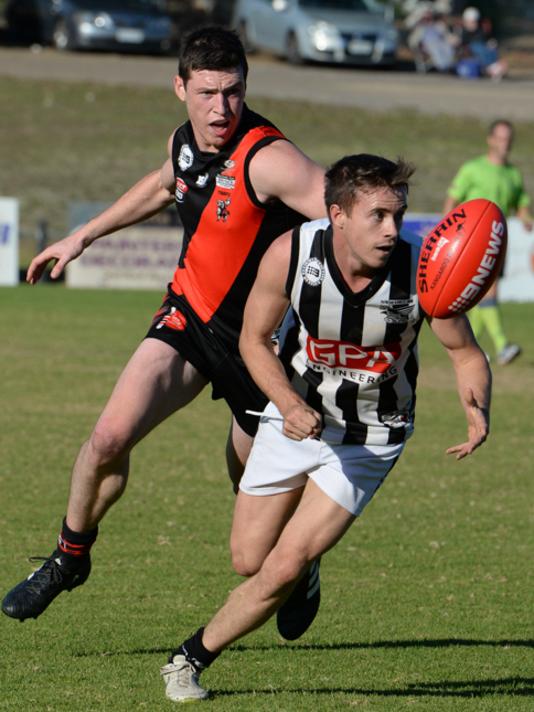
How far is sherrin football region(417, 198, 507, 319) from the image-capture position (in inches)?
194

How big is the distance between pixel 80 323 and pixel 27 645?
11.4 m

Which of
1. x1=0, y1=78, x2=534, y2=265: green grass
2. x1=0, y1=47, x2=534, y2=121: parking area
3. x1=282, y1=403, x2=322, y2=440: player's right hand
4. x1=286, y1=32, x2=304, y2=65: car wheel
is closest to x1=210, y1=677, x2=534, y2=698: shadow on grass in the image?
x1=282, y1=403, x2=322, y2=440: player's right hand

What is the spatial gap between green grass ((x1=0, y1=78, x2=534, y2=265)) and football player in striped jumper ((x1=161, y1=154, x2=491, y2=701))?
21.2 m

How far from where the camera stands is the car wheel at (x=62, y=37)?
118 ft

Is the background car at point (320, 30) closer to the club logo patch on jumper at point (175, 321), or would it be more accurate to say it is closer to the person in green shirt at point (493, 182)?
the person in green shirt at point (493, 182)

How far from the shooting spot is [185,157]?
6.09 m

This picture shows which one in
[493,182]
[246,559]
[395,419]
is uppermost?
[395,419]

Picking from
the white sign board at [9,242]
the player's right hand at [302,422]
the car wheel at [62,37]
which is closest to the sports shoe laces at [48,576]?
the player's right hand at [302,422]

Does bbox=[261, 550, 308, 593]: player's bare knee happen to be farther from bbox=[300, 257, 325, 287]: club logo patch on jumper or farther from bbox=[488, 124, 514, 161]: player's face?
bbox=[488, 124, 514, 161]: player's face

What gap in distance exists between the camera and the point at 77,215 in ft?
Result: 67.8

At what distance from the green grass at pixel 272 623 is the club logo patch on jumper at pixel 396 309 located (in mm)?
1417

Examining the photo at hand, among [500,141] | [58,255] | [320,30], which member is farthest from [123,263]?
[320,30]

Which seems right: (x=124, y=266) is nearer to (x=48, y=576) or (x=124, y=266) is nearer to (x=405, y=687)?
(x=48, y=576)

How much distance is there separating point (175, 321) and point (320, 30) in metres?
29.7
